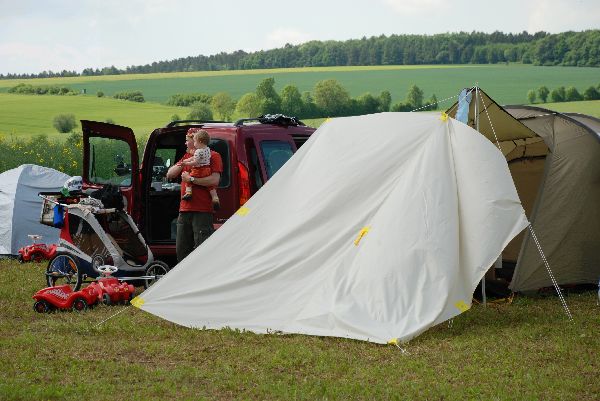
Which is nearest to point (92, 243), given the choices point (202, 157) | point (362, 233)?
point (202, 157)

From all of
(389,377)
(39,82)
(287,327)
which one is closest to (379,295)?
(287,327)

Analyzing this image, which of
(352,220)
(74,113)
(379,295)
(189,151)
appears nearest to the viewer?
(379,295)

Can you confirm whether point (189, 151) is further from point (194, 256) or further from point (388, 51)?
point (388, 51)

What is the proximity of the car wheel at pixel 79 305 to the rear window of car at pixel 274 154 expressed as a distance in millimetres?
2449

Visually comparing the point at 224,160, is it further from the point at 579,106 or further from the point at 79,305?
the point at 579,106

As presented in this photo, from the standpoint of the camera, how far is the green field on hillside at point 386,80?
41.9 meters

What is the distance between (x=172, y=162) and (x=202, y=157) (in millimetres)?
1906

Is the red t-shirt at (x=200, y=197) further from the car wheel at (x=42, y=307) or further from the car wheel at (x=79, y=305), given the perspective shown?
the car wheel at (x=42, y=307)

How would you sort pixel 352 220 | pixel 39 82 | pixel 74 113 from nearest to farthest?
pixel 352 220
pixel 74 113
pixel 39 82

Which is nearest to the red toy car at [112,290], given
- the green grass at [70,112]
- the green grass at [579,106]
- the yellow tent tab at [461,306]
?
the yellow tent tab at [461,306]

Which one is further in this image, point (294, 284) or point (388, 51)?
point (388, 51)

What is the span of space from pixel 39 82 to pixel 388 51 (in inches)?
805

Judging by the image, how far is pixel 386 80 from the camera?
46125 mm

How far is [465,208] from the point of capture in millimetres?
8758
